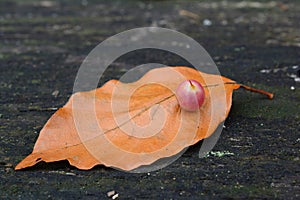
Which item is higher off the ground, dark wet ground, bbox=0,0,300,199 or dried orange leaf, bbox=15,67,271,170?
dried orange leaf, bbox=15,67,271,170

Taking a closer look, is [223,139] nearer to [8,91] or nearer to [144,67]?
[144,67]

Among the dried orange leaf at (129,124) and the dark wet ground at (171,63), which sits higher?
the dried orange leaf at (129,124)

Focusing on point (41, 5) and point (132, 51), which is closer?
point (132, 51)

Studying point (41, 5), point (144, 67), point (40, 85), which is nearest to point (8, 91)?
point (40, 85)

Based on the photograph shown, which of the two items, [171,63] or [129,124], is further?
[171,63]
